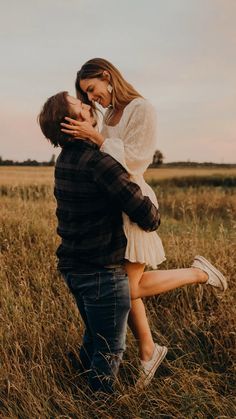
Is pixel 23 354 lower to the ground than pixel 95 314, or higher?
lower

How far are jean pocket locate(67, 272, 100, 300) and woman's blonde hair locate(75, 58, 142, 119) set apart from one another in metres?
0.98

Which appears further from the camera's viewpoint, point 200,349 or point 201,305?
point 201,305

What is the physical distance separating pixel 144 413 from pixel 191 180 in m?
22.9

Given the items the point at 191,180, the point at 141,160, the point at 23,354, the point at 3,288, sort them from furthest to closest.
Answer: the point at 191,180 → the point at 3,288 → the point at 23,354 → the point at 141,160

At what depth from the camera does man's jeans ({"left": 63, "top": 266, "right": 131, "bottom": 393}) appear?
2.62 metres

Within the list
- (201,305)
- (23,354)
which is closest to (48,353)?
(23,354)

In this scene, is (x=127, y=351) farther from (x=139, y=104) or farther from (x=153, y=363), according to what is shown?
(x=139, y=104)

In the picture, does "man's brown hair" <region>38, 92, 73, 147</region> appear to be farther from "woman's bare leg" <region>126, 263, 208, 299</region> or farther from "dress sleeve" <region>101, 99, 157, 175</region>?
"woman's bare leg" <region>126, 263, 208, 299</region>

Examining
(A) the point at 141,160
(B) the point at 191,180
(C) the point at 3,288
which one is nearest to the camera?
(A) the point at 141,160

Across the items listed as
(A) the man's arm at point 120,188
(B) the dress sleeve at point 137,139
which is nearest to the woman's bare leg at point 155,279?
(A) the man's arm at point 120,188

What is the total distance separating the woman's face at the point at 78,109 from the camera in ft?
8.34

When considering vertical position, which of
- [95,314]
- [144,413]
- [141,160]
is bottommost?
[144,413]

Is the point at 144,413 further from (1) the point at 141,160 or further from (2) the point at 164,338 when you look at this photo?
(1) the point at 141,160

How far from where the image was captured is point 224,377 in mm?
3055
